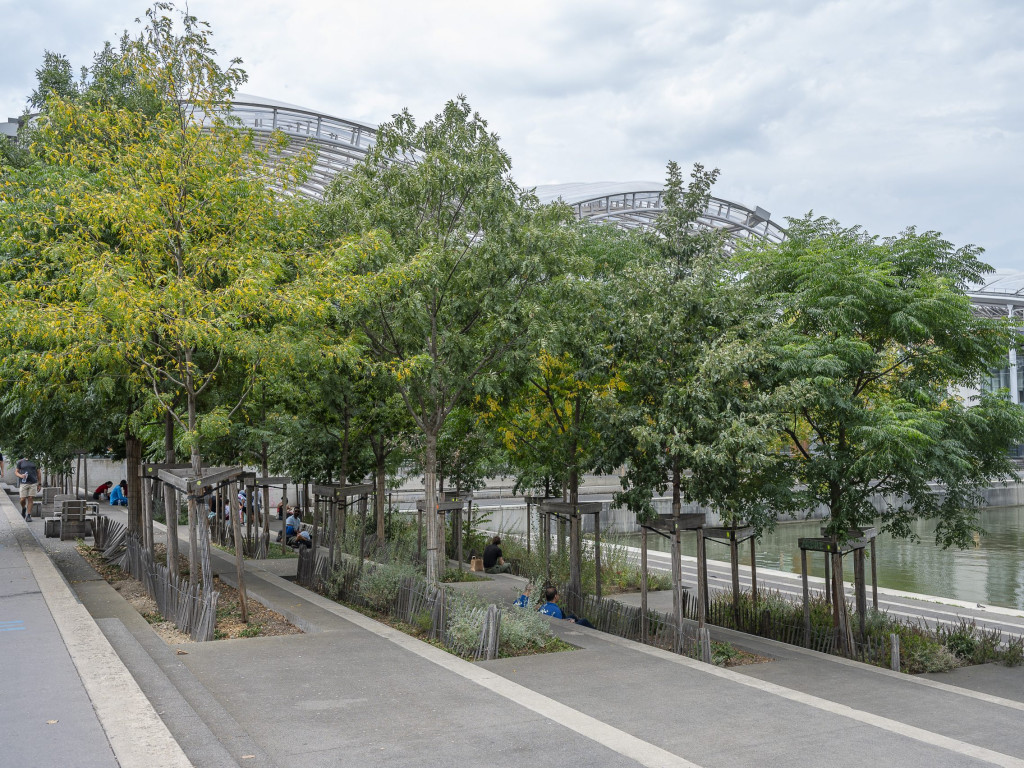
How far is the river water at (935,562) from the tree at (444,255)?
11765 mm

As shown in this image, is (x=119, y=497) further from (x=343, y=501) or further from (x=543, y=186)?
(x=543, y=186)

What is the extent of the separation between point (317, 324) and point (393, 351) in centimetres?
166

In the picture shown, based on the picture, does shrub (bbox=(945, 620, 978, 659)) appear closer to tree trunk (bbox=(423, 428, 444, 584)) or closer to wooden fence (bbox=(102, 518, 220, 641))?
tree trunk (bbox=(423, 428, 444, 584))

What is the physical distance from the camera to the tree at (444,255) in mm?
13344

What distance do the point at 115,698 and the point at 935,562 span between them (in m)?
28.1

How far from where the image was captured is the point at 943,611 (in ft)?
60.2

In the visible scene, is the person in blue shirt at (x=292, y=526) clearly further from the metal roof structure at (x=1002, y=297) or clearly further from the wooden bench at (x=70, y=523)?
the metal roof structure at (x=1002, y=297)

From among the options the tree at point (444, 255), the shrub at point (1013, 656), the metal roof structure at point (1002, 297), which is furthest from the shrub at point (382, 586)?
the metal roof structure at point (1002, 297)

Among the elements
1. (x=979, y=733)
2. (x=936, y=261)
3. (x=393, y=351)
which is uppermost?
(x=936, y=261)

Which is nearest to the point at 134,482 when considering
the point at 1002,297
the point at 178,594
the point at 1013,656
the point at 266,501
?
the point at 266,501

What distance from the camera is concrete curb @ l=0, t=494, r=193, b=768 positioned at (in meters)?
5.60

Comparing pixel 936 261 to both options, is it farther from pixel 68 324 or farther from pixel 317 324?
pixel 68 324

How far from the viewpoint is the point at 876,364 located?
519 inches

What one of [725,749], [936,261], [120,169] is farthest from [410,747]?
[936,261]
